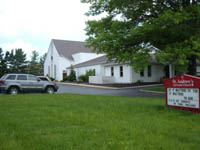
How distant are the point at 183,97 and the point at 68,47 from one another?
1776 inches

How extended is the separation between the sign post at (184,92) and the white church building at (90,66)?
9.68 m

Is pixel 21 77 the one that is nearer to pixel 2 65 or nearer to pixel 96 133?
pixel 96 133

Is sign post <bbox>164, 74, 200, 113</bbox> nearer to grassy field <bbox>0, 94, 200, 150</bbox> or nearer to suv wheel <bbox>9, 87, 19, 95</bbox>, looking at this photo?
grassy field <bbox>0, 94, 200, 150</bbox>

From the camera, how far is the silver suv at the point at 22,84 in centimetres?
1676

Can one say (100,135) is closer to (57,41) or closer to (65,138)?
(65,138)

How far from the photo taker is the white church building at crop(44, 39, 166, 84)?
30.5 m

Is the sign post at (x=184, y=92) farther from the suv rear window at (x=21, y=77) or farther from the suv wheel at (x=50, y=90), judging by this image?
the suv rear window at (x=21, y=77)

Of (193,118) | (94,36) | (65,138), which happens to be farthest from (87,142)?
(94,36)

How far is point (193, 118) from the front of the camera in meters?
7.15

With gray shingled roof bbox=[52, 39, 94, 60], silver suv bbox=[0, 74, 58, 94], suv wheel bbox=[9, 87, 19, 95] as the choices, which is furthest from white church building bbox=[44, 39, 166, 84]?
suv wheel bbox=[9, 87, 19, 95]

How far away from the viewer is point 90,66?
38.3m

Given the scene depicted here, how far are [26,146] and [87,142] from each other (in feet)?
3.98

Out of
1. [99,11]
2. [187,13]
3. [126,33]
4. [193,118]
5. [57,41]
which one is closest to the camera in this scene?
[193,118]

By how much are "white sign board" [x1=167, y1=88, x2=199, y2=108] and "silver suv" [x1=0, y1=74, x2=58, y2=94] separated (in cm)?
1176
